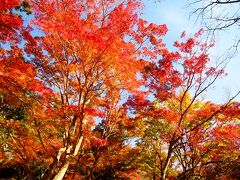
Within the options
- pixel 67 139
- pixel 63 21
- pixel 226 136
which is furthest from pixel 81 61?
pixel 226 136

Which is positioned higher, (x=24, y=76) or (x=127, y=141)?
(x=127, y=141)

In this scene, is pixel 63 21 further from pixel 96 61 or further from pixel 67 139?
pixel 67 139

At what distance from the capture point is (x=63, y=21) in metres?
12.1

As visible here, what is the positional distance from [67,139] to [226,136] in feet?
33.9

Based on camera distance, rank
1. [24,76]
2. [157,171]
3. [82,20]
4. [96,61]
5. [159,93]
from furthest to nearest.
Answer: [157,171], [159,93], [82,20], [24,76], [96,61]

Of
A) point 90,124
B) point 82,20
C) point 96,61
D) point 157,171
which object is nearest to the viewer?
point 96,61

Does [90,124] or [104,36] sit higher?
[104,36]

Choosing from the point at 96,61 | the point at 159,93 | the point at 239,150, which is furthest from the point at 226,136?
the point at 96,61

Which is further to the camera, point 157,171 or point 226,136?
point 157,171

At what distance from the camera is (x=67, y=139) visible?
11172mm

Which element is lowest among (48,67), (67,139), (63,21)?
(67,139)

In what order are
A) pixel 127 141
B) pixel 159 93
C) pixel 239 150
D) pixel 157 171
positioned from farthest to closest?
pixel 127 141 < pixel 157 171 < pixel 239 150 < pixel 159 93

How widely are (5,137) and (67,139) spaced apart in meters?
9.98

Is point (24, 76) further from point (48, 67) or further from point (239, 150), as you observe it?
point (239, 150)
